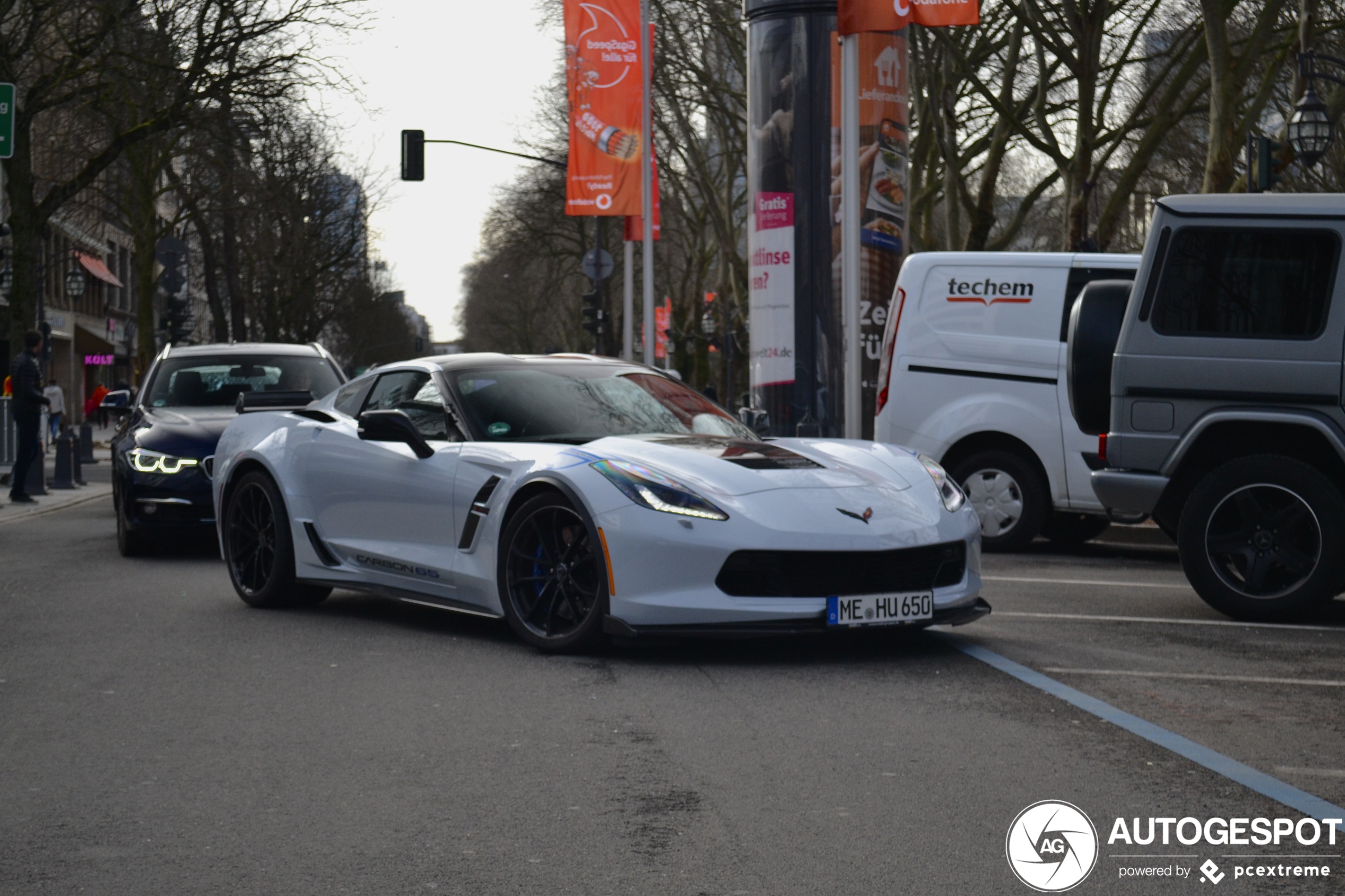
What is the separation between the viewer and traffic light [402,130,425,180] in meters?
33.7

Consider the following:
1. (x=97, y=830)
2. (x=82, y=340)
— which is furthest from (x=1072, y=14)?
(x=82, y=340)

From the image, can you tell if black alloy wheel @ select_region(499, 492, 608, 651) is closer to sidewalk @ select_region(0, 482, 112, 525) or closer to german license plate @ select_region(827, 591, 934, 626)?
german license plate @ select_region(827, 591, 934, 626)

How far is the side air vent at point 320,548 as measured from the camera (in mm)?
9062

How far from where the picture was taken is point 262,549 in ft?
31.6

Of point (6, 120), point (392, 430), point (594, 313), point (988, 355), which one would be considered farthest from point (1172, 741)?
point (594, 313)

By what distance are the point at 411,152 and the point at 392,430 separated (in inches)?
1038

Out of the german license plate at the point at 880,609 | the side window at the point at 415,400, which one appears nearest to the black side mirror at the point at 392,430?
the side window at the point at 415,400

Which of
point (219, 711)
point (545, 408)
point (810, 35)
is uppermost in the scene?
point (810, 35)

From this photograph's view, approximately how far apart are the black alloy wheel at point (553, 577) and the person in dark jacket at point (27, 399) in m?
11.9

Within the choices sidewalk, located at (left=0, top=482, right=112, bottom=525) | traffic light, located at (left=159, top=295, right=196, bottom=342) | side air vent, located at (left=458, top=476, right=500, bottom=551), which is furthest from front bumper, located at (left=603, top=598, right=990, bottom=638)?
traffic light, located at (left=159, top=295, right=196, bottom=342)

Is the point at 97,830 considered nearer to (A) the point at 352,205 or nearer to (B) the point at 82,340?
(A) the point at 352,205

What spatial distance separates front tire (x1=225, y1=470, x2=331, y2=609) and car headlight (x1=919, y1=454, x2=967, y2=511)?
135 inches

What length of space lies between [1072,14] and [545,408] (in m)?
17.5

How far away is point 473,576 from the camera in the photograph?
7.93 m
